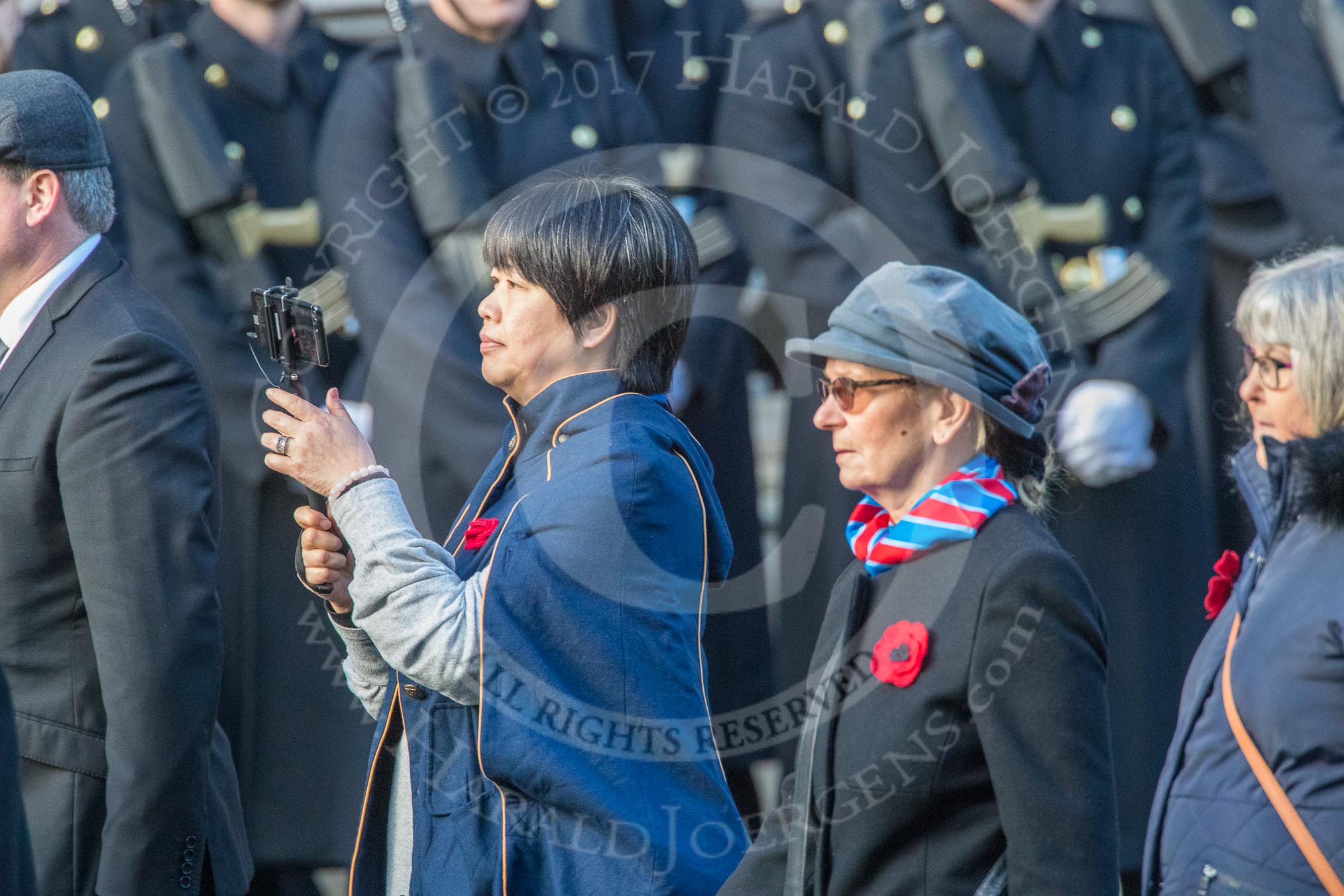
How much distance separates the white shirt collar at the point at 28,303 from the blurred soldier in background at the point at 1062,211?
6.71 feet

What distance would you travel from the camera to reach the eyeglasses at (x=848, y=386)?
98.2 inches

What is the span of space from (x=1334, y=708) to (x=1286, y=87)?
262 centimetres

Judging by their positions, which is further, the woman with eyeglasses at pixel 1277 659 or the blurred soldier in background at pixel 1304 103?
the blurred soldier in background at pixel 1304 103

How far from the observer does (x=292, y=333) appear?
2.48 meters

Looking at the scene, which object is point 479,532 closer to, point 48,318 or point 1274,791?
point 48,318

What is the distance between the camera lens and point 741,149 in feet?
14.6

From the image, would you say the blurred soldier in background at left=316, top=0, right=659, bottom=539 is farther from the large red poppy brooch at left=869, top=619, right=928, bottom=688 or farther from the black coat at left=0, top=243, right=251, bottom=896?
the large red poppy brooch at left=869, top=619, right=928, bottom=688

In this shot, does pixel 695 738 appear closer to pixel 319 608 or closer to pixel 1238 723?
pixel 1238 723

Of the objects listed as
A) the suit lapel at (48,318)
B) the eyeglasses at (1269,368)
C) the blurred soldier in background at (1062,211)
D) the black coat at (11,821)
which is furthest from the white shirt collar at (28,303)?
the blurred soldier in background at (1062,211)

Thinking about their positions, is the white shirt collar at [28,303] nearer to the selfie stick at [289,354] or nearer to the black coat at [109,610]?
the black coat at [109,610]

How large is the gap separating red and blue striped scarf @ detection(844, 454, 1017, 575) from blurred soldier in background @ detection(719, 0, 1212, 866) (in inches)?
70.7

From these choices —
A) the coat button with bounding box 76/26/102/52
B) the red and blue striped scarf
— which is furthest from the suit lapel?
the coat button with bounding box 76/26/102/52

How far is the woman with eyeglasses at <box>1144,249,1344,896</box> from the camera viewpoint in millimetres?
2414

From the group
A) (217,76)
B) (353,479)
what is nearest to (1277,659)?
(353,479)
